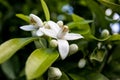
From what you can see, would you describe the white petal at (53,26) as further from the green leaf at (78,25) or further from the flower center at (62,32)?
the green leaf at (78,25)

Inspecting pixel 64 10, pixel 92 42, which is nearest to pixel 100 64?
pixel 92 42

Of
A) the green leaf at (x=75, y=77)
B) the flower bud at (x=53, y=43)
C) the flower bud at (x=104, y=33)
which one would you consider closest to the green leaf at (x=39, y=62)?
the flower bud at (x=53, y=43)

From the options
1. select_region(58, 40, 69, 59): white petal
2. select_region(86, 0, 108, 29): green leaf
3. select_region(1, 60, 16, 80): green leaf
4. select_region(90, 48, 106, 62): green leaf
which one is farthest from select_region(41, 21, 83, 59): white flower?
select_region(1, 60, 16, 80): green leaf

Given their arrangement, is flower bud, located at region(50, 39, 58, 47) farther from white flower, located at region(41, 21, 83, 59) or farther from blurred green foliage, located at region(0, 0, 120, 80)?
blurred green foliage, located at region(0, 0, 120, 80)

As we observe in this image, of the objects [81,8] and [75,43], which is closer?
[75,43]

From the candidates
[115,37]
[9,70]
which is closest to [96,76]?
[115,37]

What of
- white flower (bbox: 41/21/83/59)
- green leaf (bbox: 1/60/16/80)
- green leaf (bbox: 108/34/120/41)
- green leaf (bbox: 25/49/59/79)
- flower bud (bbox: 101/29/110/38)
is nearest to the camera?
green leaf (bbox: 25/49/59/79)

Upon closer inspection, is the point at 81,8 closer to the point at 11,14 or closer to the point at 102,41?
the point at 11,14

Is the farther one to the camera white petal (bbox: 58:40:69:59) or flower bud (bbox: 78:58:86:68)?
flower bud (bbox: 78:58:86:68)
